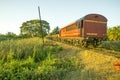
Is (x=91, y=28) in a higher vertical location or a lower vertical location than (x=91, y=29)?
higher

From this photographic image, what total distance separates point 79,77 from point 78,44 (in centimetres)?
1376

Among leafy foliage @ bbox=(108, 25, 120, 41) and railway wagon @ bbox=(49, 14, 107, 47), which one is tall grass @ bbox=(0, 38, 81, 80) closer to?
railway wagon @ bbox=(49, 14, 107, 47)

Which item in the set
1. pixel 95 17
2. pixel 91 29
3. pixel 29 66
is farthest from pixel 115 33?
pixel 29 66

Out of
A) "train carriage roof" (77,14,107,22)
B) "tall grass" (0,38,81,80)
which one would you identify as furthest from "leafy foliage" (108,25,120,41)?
"tall grass" (0,38,81,80)

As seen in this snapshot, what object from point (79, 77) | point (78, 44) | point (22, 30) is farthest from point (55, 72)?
point (22, 30)

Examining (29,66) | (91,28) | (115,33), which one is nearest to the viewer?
(29,66)

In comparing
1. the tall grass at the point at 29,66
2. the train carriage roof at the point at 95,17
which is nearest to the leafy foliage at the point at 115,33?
the train carriage roof at the point at 95,17

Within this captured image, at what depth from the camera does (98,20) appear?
823 inches

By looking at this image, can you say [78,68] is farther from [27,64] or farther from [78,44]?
[78,44]

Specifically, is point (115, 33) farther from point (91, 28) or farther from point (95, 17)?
point (91, 28)

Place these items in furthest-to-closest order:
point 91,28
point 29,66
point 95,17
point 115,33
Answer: point 115,33 < point 95,17 < point 91,28 < point 29,66

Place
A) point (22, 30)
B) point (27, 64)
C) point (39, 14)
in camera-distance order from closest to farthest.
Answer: point (27, 64), point (39, 14), point (22, 30)

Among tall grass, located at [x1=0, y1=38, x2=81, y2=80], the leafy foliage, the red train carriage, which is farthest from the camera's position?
the leafy foliage

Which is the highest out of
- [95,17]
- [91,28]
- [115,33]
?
[95,17]
